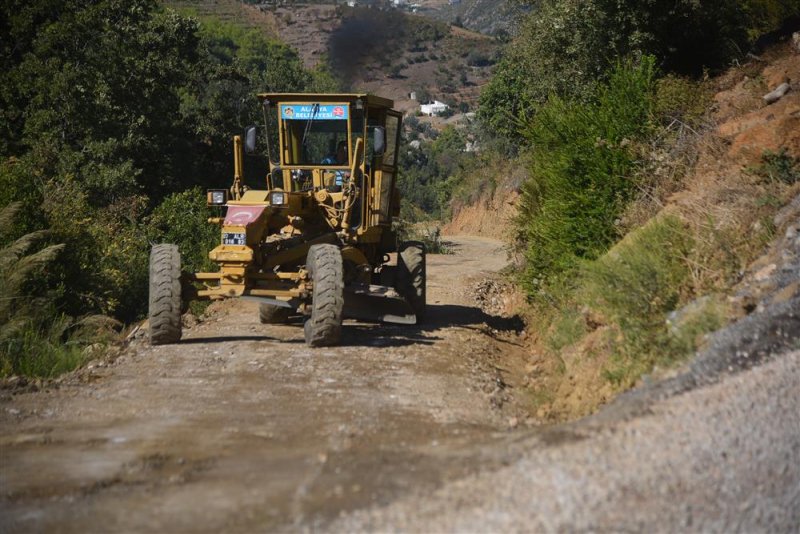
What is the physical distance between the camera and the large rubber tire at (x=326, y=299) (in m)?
11.9

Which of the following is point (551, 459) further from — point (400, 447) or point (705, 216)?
point (705, 216)

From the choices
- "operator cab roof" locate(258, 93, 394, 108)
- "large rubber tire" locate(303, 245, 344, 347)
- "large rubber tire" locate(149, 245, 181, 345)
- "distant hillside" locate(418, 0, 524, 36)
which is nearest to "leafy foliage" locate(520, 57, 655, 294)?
"operator cab roof" locate(258, 93, 394, 108)

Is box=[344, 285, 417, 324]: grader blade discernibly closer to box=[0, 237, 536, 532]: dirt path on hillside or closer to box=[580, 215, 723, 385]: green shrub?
box=[0, 237, 536, 532]: dirt path on hillside

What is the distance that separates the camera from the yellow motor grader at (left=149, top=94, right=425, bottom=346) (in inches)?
478

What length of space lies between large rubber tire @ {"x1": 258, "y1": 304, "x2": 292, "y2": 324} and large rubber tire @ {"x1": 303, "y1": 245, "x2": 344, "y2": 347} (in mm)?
2336

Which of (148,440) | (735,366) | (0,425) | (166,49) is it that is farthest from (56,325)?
(166,49)

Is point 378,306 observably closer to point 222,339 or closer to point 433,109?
point 222,339

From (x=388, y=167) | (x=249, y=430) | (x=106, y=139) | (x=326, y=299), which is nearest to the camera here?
(x=249, y=430)

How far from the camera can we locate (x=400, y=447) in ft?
24.0

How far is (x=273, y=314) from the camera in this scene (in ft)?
47.3

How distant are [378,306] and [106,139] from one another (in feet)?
56.4

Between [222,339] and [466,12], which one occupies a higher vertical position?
[466,12]

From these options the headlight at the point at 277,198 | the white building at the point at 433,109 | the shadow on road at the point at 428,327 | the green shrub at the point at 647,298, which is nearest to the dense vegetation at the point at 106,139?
the headlight at the point at 277,198

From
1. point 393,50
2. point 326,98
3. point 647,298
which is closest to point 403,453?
point 647,298
